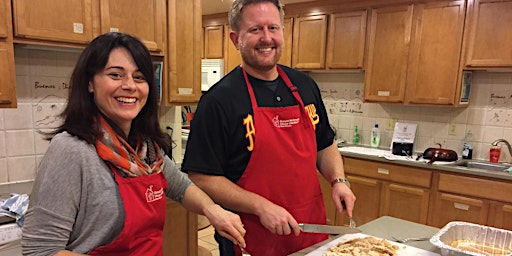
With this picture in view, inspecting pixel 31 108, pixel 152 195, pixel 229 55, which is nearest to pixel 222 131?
pixel 152 195

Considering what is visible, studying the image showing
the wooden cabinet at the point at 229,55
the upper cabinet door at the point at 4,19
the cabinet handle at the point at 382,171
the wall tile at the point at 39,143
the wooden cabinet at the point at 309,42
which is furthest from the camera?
the wooden cabinet at the point at 229,55

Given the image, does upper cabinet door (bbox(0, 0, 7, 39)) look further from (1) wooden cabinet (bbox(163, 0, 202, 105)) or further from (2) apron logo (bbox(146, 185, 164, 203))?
(2) apron logo (bbox(146, 185, 164, 203))

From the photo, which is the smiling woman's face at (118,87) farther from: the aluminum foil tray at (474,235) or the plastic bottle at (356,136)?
the plastic bottle at (356,136)

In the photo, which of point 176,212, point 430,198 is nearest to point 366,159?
point 430,198

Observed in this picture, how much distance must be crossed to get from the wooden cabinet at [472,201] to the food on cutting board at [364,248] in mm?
1899

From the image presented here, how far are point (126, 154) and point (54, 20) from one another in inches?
49.7

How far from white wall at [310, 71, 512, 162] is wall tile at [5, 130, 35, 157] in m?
2.91

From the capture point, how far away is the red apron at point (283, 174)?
4.24 feet

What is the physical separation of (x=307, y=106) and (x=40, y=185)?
0.97m

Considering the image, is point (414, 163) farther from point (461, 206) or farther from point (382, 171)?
point (461, 206)

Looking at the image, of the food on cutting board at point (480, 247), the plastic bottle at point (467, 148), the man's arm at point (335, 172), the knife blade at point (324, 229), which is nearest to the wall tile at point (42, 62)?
the man's arm at point (335, 172)

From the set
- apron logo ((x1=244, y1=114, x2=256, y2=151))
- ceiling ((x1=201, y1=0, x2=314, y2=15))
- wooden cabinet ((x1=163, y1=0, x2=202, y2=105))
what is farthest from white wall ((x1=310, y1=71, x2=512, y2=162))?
apron logo ((x1=244, y1=114, x2=256, y2=151))

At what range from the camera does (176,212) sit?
2328 millimetres

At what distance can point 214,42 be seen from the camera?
15.1 feet
